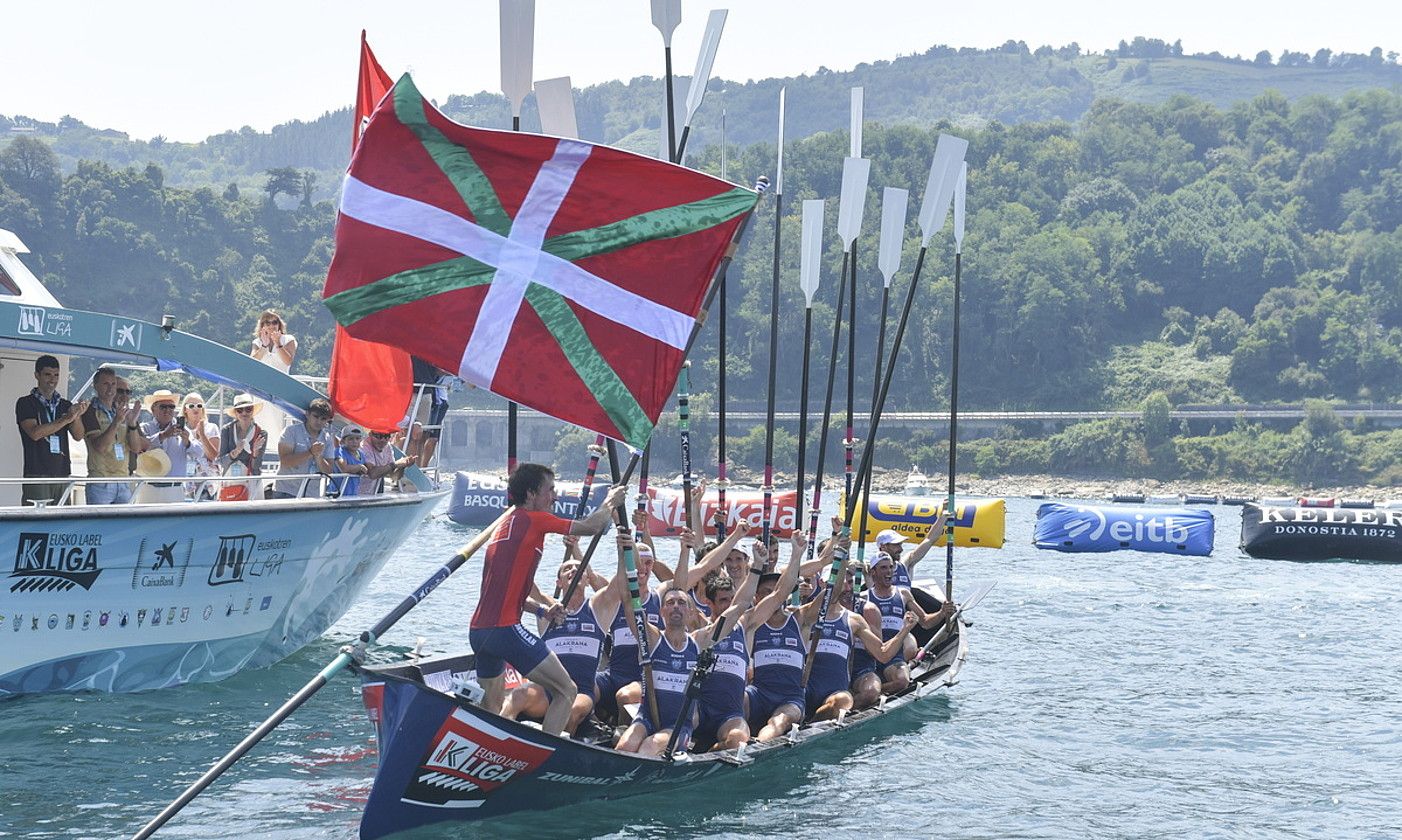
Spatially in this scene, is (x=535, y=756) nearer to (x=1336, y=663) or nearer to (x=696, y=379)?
(x=1336, y=663)

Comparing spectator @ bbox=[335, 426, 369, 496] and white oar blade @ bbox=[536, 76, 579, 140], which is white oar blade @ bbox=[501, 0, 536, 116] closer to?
→ white oar blade @ bbox=[536, 76, 579, 140]

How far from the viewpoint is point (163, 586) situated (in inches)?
612

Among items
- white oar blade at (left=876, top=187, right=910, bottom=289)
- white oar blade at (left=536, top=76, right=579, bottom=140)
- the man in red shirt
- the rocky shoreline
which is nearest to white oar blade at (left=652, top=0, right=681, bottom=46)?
white oar blade at (left=536, top=76, right=579, bottom=140)

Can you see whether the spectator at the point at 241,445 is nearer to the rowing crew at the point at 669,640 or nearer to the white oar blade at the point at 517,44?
the rowing crew at the point at 669,640

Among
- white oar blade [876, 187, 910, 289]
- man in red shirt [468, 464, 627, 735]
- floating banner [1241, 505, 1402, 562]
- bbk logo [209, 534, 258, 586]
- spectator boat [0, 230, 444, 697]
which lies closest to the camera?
man in red shirt [468, 464, 627, 735]

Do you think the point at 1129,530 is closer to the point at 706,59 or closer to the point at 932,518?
the point at 932,518

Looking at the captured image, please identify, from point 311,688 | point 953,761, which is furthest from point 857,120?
point 311,688

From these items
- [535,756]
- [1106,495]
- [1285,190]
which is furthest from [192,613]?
[1285,190]

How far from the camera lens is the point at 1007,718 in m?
18.8

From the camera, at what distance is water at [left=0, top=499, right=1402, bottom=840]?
12641 millimetres

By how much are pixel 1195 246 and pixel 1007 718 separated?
539 ft

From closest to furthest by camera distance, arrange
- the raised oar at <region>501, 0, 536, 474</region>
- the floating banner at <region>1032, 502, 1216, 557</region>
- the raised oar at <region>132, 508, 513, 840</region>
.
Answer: the raised oar at <region>132, 508, 513, 840</region>, the raised oar at <region>501, 0, 536, 474</region>, the floating banner at <region>1032, 502, 1216, 557</region>

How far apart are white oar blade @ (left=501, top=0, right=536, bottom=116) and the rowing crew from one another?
326cm

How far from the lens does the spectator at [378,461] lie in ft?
57.5
